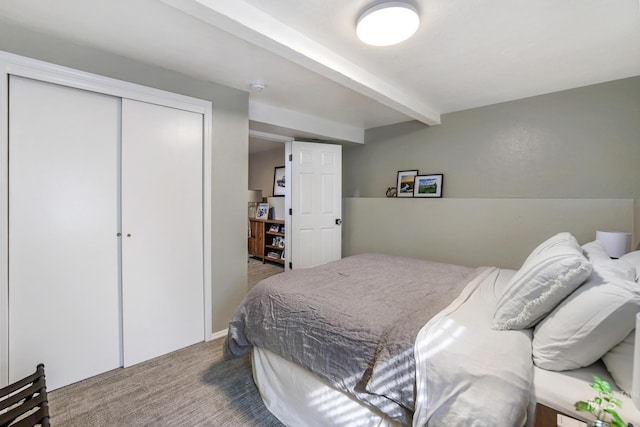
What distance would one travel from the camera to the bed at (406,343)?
3.24 ft

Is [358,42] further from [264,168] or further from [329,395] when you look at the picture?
[264,168]

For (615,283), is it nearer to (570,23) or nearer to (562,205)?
(570,23)

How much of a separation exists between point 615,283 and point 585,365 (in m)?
0.31

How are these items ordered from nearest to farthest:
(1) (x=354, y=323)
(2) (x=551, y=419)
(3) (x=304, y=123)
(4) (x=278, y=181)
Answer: (2) (x=551, y=419) < (1) (x=354, y=323) < (3) (x=304, y=123) < (4) (x=278, y=181)

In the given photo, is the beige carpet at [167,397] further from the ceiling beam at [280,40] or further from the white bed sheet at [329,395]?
the ceiling beam at [280,40]

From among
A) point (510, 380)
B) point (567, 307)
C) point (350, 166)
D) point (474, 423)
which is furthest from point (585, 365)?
point (350, 166)

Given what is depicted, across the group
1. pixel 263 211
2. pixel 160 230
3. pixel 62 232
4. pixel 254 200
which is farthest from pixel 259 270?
pixel 62 232

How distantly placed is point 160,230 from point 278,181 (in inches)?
146

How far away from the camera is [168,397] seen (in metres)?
1.82

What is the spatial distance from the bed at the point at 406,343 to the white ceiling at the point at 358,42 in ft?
4.28

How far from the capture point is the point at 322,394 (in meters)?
1.45

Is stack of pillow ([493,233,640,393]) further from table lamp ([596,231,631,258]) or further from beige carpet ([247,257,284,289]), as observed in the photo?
beige carpet ([247,257,284,289])

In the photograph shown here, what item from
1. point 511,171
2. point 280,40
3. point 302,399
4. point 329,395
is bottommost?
point 302,399

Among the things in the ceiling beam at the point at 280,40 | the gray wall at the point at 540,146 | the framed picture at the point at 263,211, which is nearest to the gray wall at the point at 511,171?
the gray wall at the point at 540,146
